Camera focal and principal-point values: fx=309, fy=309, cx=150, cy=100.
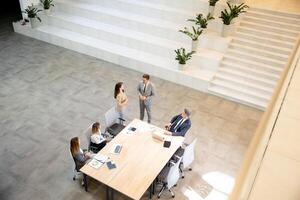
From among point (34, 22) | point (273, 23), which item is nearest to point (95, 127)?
point (273, 23)

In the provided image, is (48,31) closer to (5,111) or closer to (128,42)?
(128,42)

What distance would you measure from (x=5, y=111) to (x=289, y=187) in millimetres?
7497

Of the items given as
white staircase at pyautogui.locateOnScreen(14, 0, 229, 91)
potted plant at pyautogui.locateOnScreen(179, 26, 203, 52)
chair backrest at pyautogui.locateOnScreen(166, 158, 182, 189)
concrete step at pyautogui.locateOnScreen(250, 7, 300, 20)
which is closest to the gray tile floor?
white staircase at pyautogui.locateOnScreen(14, 0, 229, 91)

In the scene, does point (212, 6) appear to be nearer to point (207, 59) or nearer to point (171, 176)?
point (207, 59)

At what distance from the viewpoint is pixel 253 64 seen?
8672 millimetres

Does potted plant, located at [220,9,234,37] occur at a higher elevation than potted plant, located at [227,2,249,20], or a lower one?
lower

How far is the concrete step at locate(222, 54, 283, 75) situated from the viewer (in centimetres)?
845

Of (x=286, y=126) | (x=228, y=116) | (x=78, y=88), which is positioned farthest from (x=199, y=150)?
(x=286, y=126)

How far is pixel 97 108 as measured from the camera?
312 inches

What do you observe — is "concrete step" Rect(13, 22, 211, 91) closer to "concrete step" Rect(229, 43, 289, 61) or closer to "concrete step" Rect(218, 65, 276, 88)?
"concrete step" Rect(218, 65, 276, 88)

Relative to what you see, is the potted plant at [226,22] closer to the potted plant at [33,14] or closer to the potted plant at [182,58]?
the potted plant at [182,58]

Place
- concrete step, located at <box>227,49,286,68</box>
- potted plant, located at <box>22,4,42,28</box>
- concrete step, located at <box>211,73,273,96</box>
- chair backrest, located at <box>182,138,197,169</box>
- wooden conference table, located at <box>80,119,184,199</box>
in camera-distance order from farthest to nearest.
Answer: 1. potted plant, located at <box>22,4,42,28</box>
2. concrete step, located at <box>227,49,286,68</box>
3. concrete step, located at <box>211,73,273,96</box>
4. chair backrest, located at <box>182,138,197,169</box>
5. wooden conference table, located at <box>80,119,184,199</box>

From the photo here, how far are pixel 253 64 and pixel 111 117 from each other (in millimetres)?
4502

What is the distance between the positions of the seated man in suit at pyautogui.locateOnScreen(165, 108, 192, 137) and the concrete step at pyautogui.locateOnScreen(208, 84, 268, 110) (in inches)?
109
